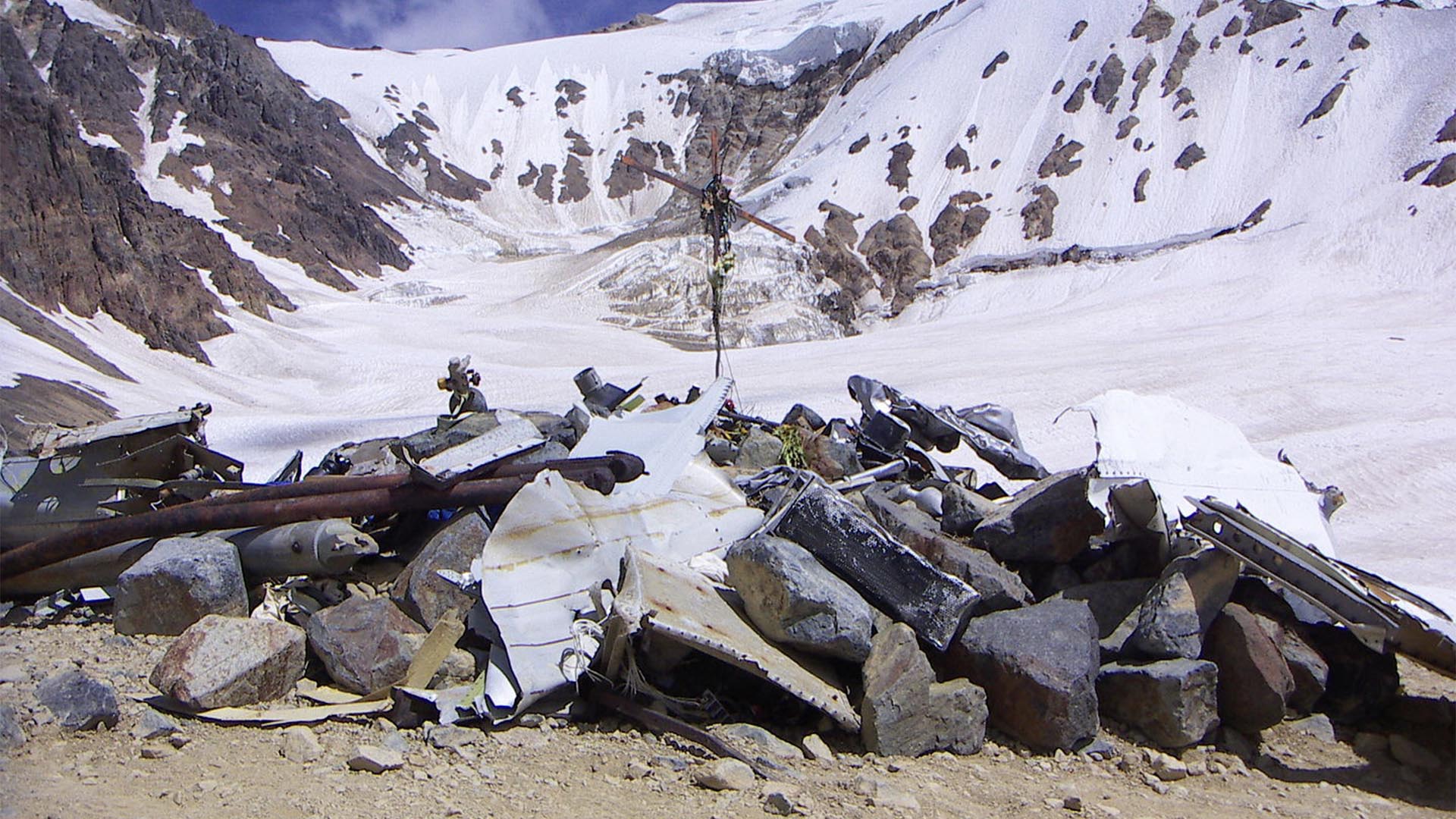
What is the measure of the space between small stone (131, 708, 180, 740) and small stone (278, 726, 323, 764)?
425 millimetres

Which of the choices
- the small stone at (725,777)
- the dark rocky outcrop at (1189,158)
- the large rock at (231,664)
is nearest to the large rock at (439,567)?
the large rock at (231,664)

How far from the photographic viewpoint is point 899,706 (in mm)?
3934

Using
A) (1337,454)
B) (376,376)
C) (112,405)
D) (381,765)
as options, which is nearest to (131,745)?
(381,765)

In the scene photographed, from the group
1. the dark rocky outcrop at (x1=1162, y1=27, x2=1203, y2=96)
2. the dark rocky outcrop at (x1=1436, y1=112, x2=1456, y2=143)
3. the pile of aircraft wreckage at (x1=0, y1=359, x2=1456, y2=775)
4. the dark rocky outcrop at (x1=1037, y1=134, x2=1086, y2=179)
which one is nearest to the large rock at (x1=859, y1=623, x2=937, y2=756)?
the pile of aircraft wreckage at (x1=0, y1=359, x2=1456, y2=775)

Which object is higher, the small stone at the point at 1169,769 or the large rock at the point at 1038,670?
the large rock at the point at 1038,670

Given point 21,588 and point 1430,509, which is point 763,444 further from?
point 1430,509

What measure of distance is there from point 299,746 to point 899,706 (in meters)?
2.38

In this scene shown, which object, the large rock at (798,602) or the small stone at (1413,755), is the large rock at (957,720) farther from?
the small stone at (1413,755)

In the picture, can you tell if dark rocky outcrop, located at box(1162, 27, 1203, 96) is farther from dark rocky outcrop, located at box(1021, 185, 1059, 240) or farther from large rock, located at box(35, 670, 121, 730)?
large rock, located at box(35, 670, 121, 730)

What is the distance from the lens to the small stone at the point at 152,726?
12.3ft

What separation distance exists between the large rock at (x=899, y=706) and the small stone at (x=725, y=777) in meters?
0.63

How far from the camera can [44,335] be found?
20344 millimetres

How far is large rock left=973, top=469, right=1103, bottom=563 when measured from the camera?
5211mm

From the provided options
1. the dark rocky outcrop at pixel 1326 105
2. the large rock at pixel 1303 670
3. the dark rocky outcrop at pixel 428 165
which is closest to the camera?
the large rock at pixel 1303 670
